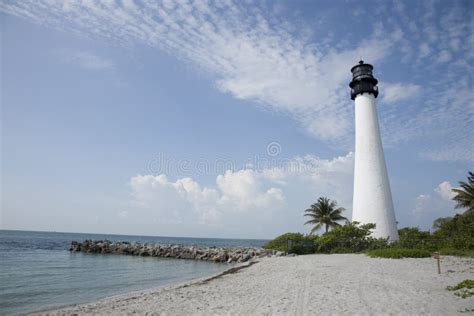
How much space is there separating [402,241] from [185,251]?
21.4m

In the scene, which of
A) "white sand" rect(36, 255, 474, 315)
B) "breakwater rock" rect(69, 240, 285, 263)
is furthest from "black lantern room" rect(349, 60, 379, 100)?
"white sand" rect(36, 255, 474, 315)

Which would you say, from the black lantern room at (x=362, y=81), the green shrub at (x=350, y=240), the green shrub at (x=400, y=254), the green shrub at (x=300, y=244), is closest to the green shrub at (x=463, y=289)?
the green shrub at (x=400, y=254)

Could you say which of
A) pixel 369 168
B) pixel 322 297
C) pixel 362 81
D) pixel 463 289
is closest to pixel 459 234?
pixel 369 168

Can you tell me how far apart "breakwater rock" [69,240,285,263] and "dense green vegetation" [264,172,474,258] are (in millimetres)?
3056

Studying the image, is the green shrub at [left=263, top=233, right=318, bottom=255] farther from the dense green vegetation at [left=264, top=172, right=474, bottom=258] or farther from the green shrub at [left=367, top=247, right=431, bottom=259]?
the green shrub at [left=367, top=247, right=431, bottom=259]

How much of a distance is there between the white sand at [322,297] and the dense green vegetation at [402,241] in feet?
23.0

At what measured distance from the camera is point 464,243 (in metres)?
21.1

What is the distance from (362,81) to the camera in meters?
26.5

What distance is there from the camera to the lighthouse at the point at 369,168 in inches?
925

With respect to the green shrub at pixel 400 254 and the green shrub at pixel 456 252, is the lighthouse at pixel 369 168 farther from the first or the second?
the green shrub at pixel 400 254

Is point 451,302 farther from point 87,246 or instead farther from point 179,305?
point 87,246

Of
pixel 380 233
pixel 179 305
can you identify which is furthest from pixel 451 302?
pixel 380 233

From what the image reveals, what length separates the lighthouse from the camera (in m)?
23.5

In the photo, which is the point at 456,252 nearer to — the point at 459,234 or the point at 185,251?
the point at 459,234
